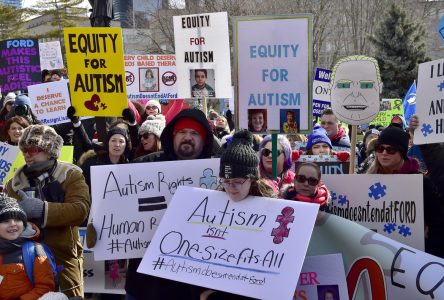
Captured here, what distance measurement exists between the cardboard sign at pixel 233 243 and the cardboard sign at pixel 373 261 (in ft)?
1.14

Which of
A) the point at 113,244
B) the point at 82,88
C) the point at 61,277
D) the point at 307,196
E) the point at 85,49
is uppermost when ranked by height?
the point at 85,49

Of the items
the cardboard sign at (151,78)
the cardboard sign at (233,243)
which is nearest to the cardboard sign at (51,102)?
the cardboard sign at (151,78)

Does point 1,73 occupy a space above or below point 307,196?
above

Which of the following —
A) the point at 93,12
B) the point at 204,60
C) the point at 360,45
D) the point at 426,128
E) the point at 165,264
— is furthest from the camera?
the point at 360,45

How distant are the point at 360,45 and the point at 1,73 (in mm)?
24898

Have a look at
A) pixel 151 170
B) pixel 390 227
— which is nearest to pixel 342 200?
pixel 390 227

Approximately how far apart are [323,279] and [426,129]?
2083mm

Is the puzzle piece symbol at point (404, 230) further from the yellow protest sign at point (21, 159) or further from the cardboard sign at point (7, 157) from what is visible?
the cardboard sign at point (7, 157)

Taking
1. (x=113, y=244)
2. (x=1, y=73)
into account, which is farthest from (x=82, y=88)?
(x=1, y=73)

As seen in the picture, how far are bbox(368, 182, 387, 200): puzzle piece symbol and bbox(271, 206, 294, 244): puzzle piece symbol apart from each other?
46.6 inches

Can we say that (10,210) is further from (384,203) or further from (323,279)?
(384,203)

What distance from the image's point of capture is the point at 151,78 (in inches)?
399

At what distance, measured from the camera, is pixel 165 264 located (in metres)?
3.25

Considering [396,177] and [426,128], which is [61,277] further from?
[426,128]
